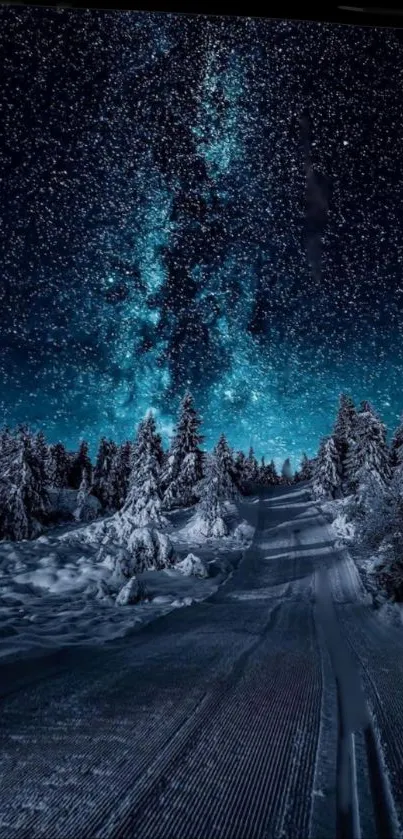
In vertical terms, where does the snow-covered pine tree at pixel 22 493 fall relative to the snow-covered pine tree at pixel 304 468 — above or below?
below

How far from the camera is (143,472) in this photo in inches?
1039

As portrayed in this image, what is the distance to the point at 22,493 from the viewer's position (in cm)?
2967

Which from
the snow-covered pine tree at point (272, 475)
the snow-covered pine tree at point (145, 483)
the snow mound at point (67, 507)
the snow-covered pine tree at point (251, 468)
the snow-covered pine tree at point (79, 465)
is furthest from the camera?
the snow-covered pine tree at point (272, 475)

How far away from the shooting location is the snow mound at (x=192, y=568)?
1474 cm

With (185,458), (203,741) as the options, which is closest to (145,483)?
(185,458)

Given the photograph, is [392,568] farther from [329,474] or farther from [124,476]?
[124,476]

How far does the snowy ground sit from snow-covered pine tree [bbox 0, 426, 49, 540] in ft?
48.8

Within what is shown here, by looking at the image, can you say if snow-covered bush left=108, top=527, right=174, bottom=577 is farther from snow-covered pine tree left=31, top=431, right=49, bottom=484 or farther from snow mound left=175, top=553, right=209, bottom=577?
snow-covered pine tree left=31, top=431, right=49, bottom=484

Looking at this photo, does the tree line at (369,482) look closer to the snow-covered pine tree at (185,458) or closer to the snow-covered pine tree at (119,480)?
the snow-covered pine tree at (185,458)

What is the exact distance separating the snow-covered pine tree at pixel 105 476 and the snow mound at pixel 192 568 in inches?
1246

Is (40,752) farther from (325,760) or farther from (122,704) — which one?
(325,760)

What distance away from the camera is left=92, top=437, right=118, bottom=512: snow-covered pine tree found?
→ 4697cm

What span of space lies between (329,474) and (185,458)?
17.8 metres

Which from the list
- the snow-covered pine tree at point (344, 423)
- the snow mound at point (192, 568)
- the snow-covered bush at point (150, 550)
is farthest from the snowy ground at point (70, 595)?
the snow-covered pine tree at point (344, 423)
